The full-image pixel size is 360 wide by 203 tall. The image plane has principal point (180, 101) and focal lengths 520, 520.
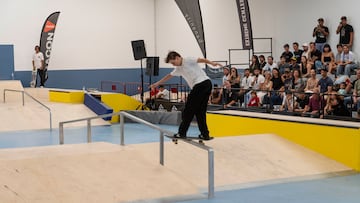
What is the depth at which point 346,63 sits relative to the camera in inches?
549

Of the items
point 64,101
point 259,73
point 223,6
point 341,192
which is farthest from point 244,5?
point 341,192

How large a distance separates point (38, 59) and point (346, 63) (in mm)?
14076

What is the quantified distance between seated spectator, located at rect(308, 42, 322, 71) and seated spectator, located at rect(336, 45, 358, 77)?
0.63m

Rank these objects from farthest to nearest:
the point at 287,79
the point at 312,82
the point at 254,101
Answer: the point at 287,79
the point at 254,101
the point at 312,82

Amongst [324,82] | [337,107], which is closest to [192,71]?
[337,107]

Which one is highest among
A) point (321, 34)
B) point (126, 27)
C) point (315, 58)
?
point (126, 27)

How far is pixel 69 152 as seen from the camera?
8047 millimetres

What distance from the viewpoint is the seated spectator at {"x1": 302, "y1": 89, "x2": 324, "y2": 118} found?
39.4ft

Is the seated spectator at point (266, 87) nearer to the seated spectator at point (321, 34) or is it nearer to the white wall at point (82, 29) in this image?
the seated spectator at point (321, 34)

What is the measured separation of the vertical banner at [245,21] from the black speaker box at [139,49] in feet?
13.3

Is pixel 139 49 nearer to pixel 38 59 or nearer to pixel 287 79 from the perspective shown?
pixel 38 59

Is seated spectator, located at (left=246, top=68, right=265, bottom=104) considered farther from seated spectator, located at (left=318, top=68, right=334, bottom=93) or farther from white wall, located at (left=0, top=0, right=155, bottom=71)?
white wall, located at (left=0, top=0, right=155, bottom=71)

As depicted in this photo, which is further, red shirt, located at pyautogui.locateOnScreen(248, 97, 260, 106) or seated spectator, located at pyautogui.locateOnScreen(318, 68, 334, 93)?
red shirt, located at pyautogui.locateOnScreen(248, 97, 260, 106)

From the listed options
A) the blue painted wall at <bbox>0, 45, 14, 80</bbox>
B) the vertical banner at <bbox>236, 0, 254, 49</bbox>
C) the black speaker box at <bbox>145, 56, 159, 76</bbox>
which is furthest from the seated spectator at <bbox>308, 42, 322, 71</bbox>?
the blue painted wall at <bbox>0, 45, 14, 80</bbox>
